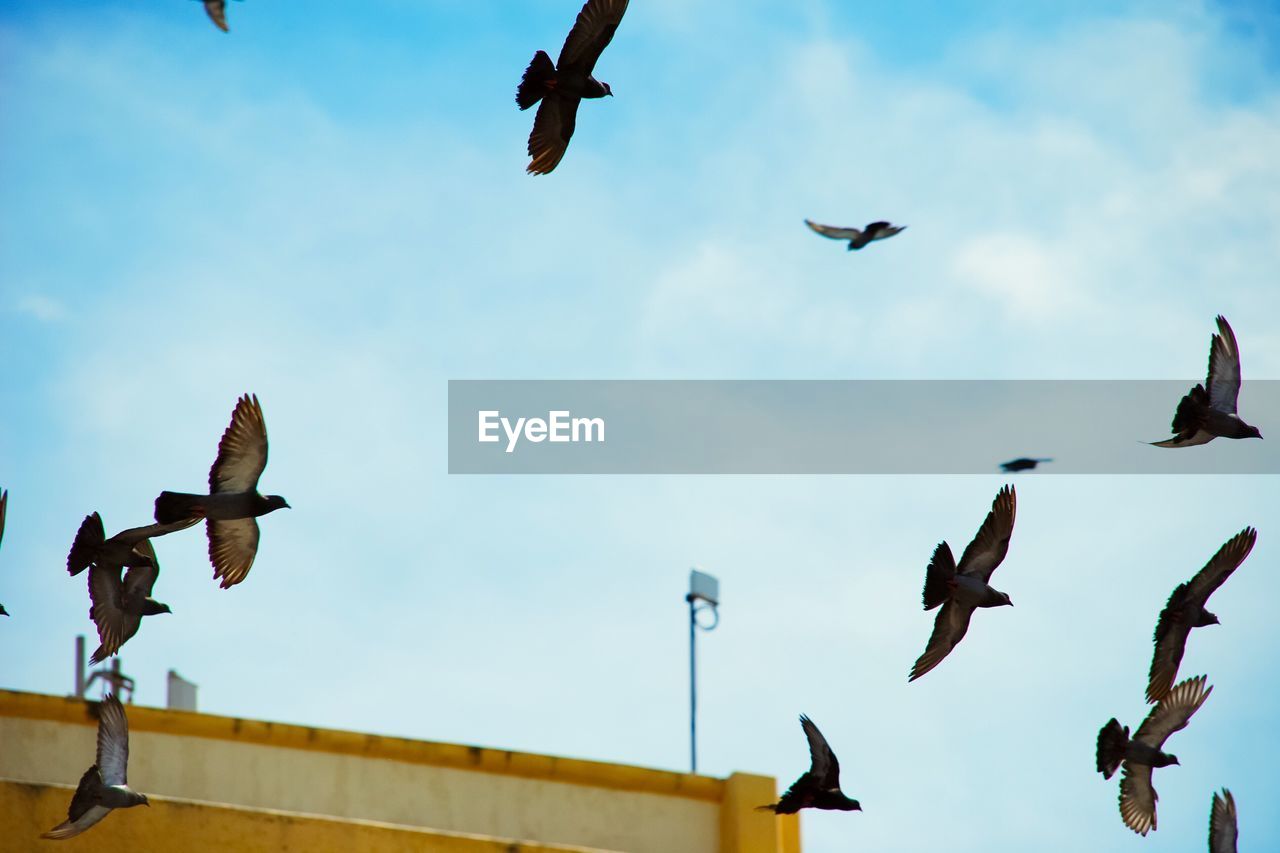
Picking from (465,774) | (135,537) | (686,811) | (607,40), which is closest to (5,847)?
(135,537)

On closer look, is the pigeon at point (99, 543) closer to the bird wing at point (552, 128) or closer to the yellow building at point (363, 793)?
the yellow building at point (363, 793)

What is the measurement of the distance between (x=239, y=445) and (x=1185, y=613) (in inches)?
264

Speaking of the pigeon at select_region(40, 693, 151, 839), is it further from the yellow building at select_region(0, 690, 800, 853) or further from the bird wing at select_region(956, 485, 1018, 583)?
the bird wing at select_region(956, 485, 1018, 583)

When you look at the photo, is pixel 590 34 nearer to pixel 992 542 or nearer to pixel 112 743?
pixel 992 542

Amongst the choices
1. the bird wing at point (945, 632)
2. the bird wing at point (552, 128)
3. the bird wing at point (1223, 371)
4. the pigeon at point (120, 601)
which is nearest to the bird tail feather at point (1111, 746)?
the bird wing at point (945, 632)

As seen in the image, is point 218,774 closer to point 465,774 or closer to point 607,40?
point 465,774

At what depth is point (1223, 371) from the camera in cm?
1354

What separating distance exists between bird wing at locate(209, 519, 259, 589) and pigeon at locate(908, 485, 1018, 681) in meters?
4.45

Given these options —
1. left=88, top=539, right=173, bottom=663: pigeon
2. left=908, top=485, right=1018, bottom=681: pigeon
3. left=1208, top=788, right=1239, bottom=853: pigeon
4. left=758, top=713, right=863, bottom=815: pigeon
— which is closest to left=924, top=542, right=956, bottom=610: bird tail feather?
left=908, top=485, right=1018, bottom=681: pigeon

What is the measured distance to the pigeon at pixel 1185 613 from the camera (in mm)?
13953

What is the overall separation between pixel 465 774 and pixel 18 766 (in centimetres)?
310

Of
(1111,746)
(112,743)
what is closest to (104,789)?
(112,743)

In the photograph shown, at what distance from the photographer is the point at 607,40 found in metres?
12.8

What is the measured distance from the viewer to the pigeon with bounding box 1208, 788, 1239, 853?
14.4 metres
